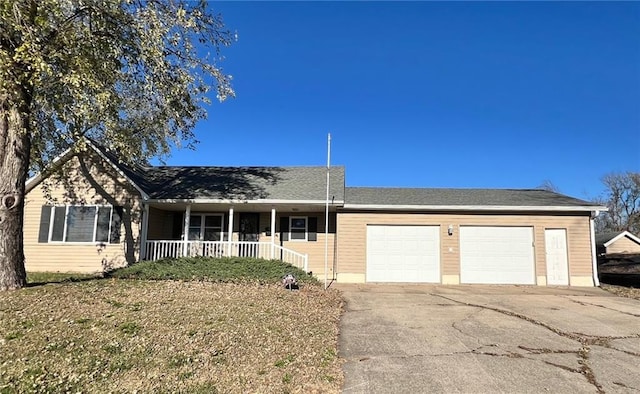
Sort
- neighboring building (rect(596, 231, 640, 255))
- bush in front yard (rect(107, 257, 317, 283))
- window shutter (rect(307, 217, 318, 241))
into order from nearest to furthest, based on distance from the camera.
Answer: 1. bush in front yard (rect(107, 257, 317, 283))
2. window shutter (rect(307, 217, 318, 241))
3. neighboring building (rect(596, 231, 640, 255))

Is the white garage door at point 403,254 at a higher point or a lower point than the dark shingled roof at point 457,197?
lower

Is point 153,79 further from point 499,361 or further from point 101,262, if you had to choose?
point 499,361

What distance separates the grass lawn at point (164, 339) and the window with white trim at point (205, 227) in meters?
5.50

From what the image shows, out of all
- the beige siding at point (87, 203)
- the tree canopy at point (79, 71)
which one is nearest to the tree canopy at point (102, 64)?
the tree canopy at point (79, 71)

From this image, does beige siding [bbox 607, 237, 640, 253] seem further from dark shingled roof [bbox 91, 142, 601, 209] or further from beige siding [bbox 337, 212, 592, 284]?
beige siding [bbox 337, 212, 592, 284]

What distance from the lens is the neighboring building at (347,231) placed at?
13.6 metres

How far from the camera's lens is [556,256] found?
14.0 meters

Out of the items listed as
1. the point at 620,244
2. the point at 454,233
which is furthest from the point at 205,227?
the point at 620,244

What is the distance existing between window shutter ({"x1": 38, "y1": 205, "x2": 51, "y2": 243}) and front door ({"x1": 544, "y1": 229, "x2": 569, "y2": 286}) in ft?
57.1

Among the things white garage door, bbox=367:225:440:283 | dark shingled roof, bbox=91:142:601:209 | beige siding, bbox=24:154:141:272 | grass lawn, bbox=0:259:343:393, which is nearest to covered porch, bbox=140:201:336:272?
dark shingled roof, bbox=91:142:601:209

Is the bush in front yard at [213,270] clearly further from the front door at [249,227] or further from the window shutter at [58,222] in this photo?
the window shutter at [58,222]

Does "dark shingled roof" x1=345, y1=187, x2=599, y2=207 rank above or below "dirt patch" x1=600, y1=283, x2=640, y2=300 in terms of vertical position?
above

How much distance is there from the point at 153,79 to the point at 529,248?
13117 millimetres

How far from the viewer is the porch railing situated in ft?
44.7
